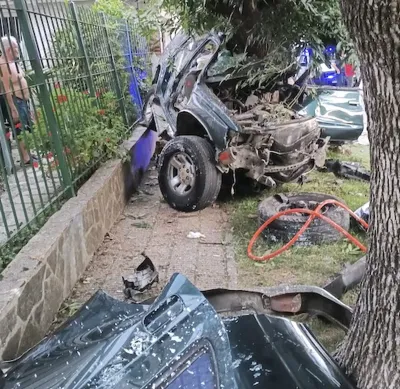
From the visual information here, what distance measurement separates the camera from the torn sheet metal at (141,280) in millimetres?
4129

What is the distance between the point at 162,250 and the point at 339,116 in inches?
180

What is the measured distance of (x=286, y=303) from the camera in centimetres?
338

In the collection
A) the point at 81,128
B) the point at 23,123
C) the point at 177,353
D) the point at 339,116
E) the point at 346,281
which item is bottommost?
the point at 346,281

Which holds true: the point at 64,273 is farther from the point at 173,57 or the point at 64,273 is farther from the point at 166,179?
the point at 173,57

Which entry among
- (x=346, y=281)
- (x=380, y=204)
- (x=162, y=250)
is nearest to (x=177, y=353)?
(x=380, y=204)

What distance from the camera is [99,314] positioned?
267cm

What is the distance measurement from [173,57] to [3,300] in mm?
4930

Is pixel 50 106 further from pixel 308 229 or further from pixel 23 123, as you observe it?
pixel 308 229

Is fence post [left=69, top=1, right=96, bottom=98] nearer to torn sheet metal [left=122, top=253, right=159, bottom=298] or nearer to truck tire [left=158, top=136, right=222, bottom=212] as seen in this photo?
truck tire [left=158, top=136, right=222, bottom=212]

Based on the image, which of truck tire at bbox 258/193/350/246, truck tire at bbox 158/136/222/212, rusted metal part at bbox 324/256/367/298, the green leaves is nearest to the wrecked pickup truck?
truck tire at bbox 158/136/222/212

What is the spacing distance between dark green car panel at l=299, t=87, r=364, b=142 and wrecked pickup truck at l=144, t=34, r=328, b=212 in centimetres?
194

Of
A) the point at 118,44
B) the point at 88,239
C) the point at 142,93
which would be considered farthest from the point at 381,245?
the point at 142,93

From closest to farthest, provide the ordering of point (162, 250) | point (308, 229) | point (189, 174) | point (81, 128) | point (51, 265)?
1. point (51, 265)
2. point (308, 229)
3. point (162, 250)
4. point (81, 128)
5. point (189, 174)

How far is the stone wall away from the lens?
321cm
